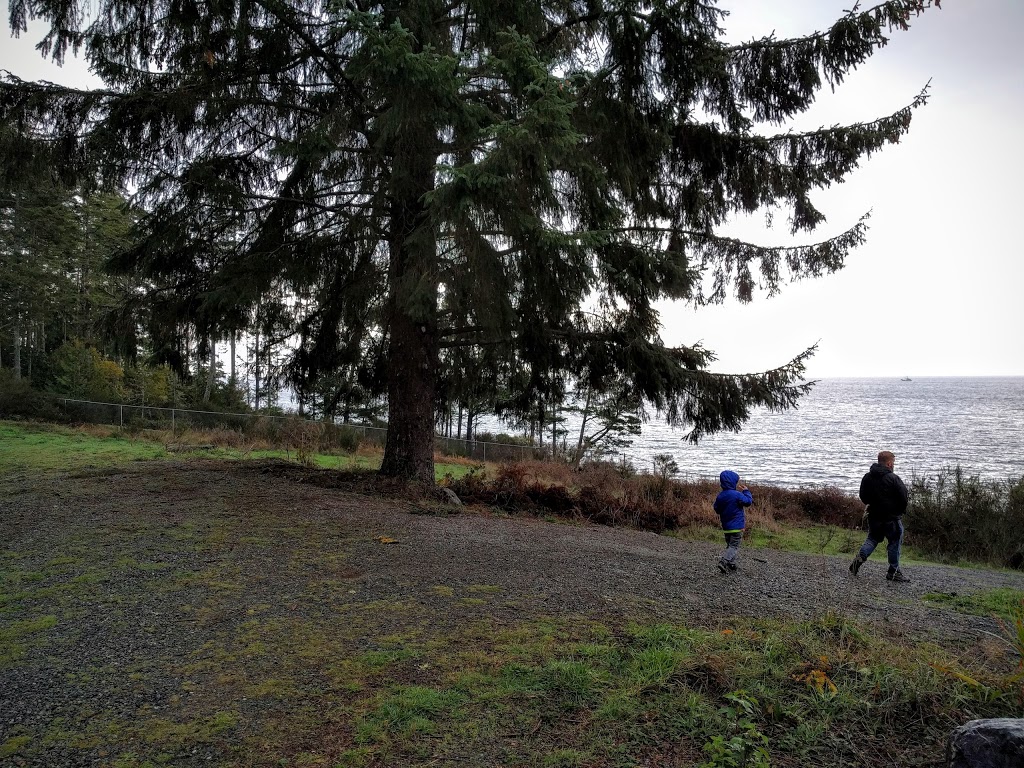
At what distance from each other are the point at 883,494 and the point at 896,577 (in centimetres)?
96

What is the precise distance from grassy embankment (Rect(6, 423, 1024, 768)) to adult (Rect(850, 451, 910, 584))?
8.42ft

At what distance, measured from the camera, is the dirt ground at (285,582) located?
3.49 meters

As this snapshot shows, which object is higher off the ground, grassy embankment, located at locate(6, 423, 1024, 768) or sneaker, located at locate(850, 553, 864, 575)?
grassy embankment, located at locate(6, 423, 1024, 768)

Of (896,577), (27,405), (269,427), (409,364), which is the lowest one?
(896,577)

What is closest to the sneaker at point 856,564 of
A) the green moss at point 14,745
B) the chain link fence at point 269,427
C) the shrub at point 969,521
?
the shrub at point 969,521

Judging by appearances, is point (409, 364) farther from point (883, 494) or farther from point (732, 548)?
point (883, 494)

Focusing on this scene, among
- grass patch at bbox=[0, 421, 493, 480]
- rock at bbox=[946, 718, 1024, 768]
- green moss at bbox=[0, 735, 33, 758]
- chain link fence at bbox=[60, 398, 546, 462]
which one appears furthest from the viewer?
chain link fence at bbox=[60, 398, 546, 462]

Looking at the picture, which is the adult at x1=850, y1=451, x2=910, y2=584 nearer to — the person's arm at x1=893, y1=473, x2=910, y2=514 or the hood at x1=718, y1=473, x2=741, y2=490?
the person's arm at x1=893, y1=473, x2=910, y2=514

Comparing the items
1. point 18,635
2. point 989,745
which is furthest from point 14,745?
point 989,745

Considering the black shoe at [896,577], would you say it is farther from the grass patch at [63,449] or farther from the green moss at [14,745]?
the grass patch at [63,449]

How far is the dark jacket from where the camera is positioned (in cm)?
725

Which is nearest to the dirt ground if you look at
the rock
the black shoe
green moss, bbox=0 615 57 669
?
green moss, bbox=0 615 57 669

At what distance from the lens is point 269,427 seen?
21531mm

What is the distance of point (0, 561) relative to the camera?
549 centimetres
